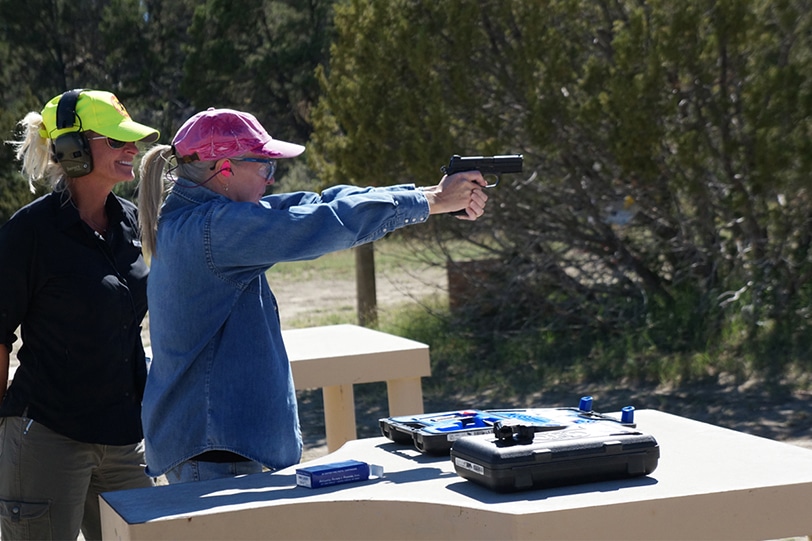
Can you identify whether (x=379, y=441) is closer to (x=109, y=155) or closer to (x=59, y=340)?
(x=59, y=340)

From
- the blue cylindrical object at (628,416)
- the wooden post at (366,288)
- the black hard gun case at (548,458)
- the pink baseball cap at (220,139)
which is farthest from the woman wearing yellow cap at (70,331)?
the wooden post at (366,288)

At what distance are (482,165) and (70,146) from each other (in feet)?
3.81

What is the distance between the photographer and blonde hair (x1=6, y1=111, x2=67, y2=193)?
9.93ft

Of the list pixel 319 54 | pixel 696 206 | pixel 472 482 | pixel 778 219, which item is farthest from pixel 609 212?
pixel 472 482

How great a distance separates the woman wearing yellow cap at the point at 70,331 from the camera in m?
2.84

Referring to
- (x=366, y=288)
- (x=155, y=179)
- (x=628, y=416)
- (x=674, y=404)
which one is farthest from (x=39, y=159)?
(x=366, y=288)

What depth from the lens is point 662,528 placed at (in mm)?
2008

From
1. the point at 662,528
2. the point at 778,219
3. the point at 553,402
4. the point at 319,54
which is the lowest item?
the point at 553,402

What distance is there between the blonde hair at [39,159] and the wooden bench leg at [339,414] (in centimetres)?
197

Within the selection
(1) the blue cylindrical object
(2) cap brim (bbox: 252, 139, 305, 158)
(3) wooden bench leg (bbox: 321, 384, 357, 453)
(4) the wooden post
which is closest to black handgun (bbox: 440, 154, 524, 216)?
(2) cap brim (bbox: 252, 139, 305, 158)

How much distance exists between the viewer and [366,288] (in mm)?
10000

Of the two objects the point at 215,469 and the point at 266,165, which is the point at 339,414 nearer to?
the point at 215,469

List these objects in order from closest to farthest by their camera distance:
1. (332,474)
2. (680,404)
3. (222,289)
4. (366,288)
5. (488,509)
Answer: (488,509), (332,474), (222,289), (680,404), (366,288)

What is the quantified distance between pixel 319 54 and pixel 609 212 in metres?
3.85
